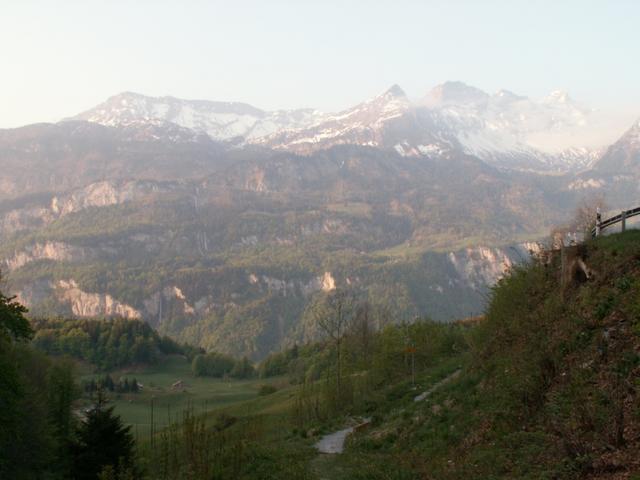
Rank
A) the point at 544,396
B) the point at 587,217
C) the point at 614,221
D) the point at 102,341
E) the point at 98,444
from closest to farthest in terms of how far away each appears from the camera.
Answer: the point at 544,396
the point at 614,221
the point at 98,444
the point at 587,217
the point at 102,341

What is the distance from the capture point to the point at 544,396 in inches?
799

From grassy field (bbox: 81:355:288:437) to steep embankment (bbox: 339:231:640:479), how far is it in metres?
58.3

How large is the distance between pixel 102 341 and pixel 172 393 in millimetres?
51539

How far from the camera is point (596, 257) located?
2548cm

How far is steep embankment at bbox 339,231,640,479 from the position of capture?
15992mm

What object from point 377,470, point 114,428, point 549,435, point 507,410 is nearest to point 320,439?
point 114,428

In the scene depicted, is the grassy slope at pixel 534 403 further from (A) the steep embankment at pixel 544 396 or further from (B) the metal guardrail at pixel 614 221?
(B) the metal guardrail at pixel 614 221

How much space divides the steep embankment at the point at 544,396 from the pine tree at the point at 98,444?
10.4 m

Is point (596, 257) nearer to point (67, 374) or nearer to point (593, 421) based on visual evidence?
point (593, 421)

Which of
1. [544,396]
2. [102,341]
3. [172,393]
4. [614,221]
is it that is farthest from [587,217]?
[102,341]

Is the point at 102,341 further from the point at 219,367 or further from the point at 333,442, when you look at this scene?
the point at 333,442

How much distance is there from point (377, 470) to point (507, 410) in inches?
188

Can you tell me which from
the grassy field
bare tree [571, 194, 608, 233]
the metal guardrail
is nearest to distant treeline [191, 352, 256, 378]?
the grassy field

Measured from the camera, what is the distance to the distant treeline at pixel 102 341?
A: 16550 centimetres
